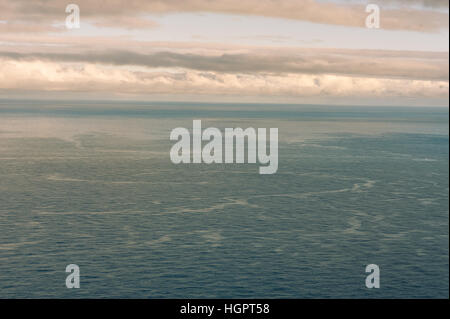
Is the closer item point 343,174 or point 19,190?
point 19,190

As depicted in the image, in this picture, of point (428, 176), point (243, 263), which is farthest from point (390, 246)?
point (428, 176)

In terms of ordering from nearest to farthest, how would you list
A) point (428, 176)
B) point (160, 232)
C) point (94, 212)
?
1. point (160, 232)
2. point (94, 212)
3. point (428, 176)

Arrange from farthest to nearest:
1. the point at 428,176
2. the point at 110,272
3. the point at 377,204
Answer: the point at 428,176
the point at 377,204
the point at 110,272

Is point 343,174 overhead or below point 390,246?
overhead

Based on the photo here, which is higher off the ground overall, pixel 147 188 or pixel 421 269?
pixel 147 188

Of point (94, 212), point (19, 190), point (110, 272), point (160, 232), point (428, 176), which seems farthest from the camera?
point (428, 176)

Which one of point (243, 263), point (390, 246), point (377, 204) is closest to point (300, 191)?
point (377, 204)

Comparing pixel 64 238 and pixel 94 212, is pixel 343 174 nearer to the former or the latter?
pixel 94 212

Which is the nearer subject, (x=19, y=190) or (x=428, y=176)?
(x=19, y=190)

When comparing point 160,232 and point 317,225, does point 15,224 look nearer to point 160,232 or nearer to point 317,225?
point 160,232
